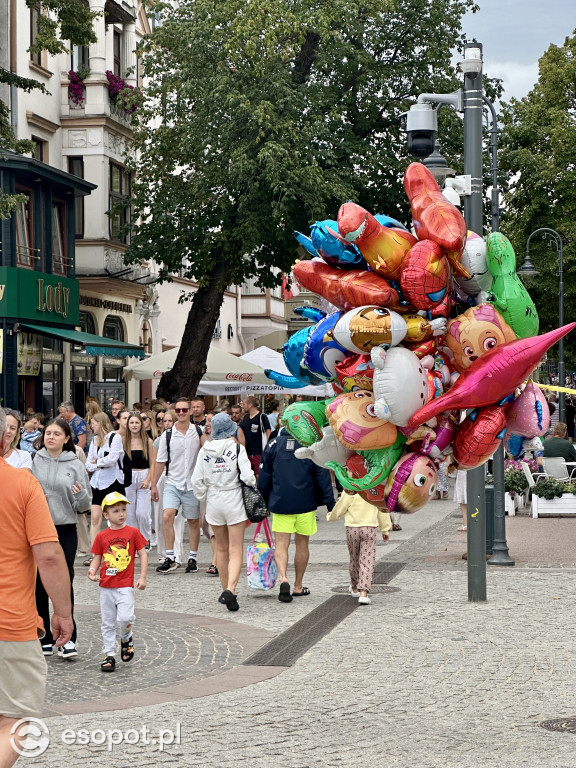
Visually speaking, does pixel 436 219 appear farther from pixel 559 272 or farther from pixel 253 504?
pixel 559 272

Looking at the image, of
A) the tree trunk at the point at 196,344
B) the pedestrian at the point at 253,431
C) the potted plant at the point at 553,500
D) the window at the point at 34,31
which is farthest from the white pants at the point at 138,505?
the window at the point at 34,31

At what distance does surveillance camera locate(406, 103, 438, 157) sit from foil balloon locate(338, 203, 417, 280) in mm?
3353

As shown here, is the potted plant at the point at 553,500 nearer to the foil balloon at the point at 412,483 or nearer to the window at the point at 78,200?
the window at the point at 78,200

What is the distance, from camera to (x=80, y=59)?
31.7 meters

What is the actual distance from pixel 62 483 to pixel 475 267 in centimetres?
519

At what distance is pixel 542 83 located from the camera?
147ft

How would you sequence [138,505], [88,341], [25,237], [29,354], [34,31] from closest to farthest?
1. [138,505]
2. [88,341]
3. [29,354]
4. [25,237]
5. [34,31]

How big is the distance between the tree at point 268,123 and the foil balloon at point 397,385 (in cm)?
1807

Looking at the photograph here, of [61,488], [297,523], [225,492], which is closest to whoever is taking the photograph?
[61,488]

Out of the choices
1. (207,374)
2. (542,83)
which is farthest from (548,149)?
(207,374)

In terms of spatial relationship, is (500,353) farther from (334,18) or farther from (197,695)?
(334,18)

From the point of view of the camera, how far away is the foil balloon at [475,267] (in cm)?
511

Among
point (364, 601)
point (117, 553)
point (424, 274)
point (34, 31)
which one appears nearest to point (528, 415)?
point (424, 274)

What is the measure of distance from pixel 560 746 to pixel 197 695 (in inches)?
104
